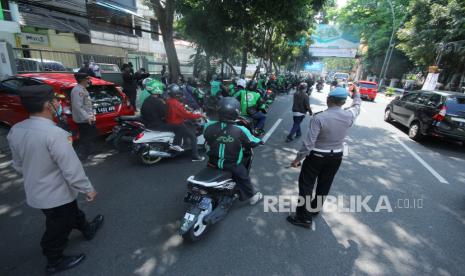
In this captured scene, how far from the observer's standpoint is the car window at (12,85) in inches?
222

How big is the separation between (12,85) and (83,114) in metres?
2.89

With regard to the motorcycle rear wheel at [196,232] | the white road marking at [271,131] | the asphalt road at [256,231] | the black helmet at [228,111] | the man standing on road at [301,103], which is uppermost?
the black helmet at [228,111]

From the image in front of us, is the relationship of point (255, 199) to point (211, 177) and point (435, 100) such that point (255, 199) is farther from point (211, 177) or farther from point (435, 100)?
point (435, 100)

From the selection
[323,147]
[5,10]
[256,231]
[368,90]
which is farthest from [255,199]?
[368,90]

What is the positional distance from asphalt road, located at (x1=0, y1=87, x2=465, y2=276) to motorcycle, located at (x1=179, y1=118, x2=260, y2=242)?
0.68 feet

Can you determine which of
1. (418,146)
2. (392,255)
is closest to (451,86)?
(418,146)

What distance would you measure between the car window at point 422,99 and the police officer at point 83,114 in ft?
30.6

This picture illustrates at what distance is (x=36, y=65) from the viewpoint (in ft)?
33.3

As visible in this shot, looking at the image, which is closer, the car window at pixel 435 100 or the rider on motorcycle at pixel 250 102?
the rider on motorcycle at pixel 250 102

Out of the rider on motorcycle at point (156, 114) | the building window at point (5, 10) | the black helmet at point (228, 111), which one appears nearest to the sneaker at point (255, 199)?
the black helmet at point (228, 111)

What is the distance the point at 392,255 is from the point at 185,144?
13.4ft

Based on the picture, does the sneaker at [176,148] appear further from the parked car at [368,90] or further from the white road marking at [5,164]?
the parked car at [368,90]

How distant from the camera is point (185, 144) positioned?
17.9 ft

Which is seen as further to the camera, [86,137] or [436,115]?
[436,115]
